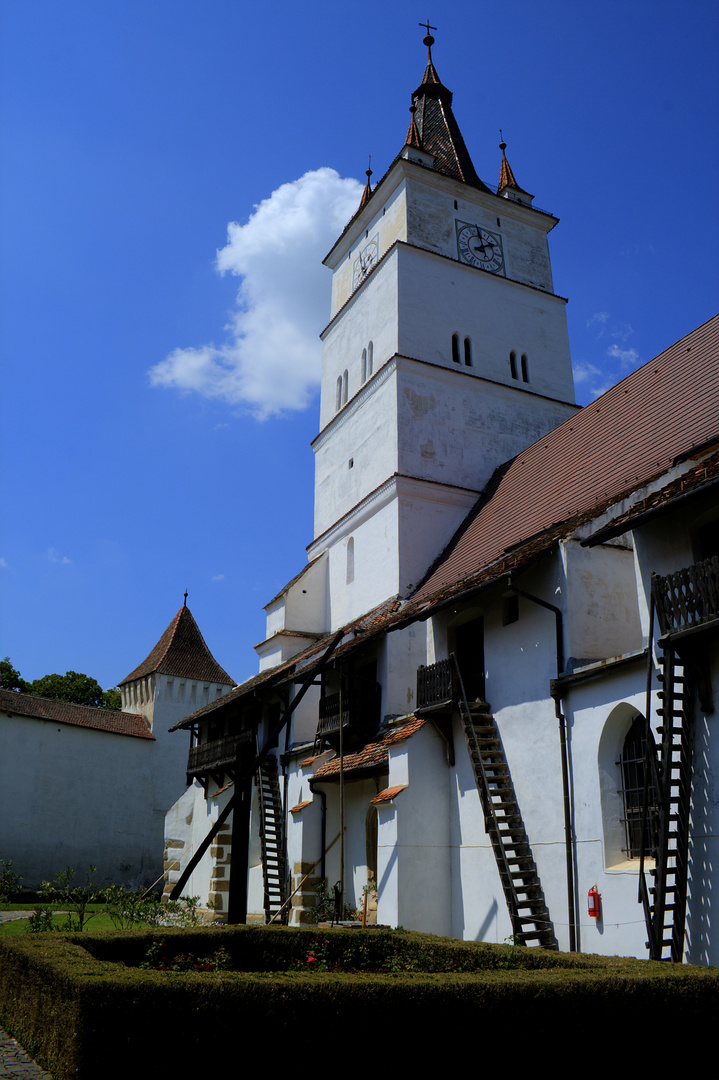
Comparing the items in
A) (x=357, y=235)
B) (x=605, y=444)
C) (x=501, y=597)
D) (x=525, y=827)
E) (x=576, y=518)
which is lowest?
(x=525, y=827)

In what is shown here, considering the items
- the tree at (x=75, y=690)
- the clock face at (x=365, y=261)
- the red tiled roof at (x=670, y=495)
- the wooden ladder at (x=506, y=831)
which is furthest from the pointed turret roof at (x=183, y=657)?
the red tiled roof at (x=670, y=495)

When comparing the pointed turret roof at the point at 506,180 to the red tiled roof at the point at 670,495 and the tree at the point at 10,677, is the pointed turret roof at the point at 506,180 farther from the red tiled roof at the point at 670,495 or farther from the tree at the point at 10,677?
the tree at the point at 10,677

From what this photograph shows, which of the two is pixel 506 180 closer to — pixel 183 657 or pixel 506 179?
pixel 506 179

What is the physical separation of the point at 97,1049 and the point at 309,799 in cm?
1589

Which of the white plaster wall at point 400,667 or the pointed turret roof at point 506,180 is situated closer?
the white plaster wall at point 400,667

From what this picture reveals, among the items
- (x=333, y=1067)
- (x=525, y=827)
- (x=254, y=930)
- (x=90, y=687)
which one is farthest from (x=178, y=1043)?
(x=90, y=687)

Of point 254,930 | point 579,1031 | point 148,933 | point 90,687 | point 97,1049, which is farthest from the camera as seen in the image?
point 90,687

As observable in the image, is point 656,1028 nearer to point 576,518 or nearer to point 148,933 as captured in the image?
point 148,933

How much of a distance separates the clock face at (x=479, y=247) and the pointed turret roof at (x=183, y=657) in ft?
90.5

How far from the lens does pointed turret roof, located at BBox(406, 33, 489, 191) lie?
105ft

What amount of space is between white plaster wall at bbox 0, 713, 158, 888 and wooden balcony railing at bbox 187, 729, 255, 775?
935 cm

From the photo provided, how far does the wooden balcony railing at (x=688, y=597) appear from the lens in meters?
10.8

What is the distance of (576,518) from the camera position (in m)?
15.9

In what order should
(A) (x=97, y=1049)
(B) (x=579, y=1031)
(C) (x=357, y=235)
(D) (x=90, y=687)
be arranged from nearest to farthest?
(A) (x=97, y=1049), (B) (x=579, y=1031), (C) (x=357, y=235), (D) (x=90, y=687)
